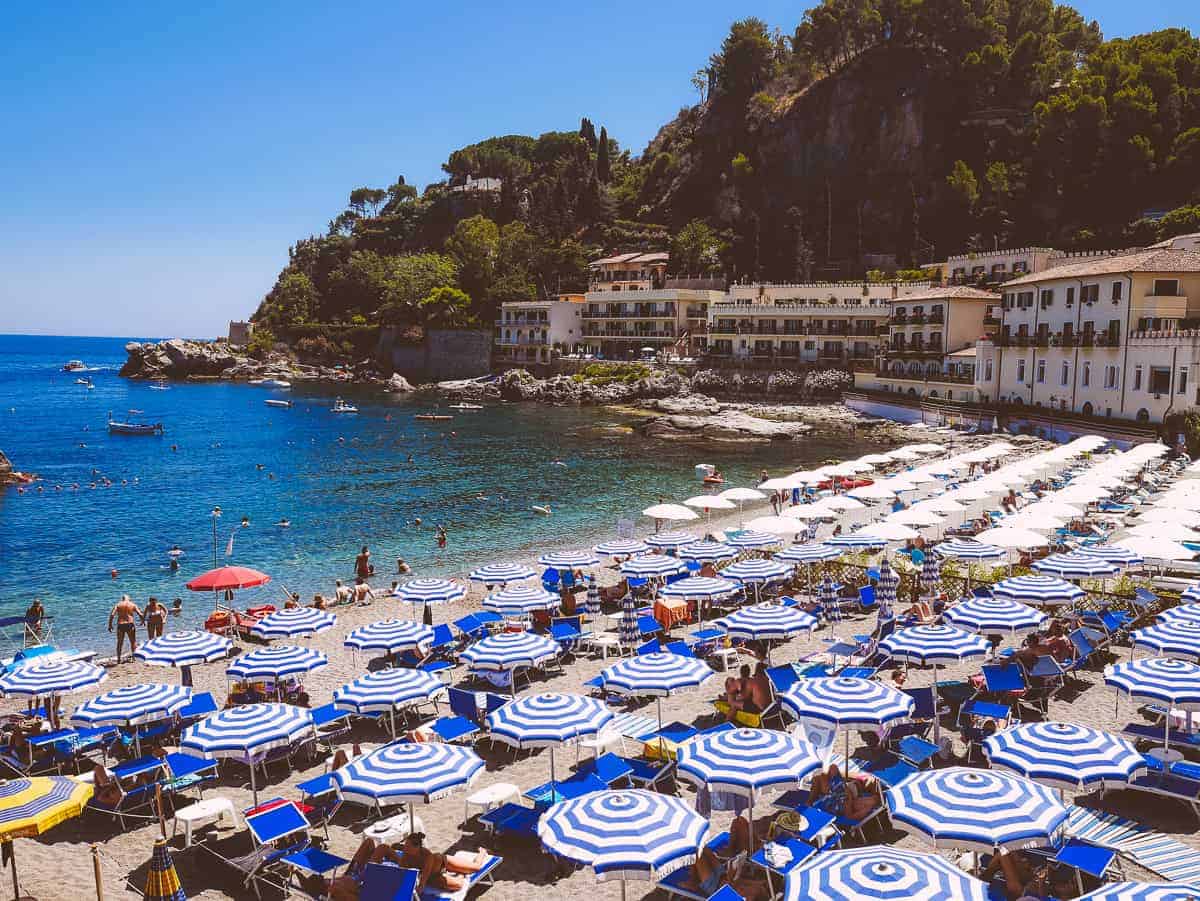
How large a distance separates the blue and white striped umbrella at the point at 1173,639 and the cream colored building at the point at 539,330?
94.8 m

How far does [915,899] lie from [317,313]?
146785 mm

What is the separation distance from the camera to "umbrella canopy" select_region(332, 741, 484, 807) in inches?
388

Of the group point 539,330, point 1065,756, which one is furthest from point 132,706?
point 539,330

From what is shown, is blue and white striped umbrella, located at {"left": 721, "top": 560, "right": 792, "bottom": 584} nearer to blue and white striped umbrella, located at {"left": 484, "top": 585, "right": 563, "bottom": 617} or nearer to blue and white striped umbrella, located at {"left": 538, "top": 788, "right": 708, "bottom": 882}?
blue and white striped umbrella, located at {"left": 484, "top": 585, "right": 563, "bottom": 617}

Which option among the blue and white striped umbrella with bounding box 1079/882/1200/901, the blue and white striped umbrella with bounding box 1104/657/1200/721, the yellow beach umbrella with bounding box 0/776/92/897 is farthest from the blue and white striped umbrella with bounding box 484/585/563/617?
the blue and white striped umbrella with bounding box 1079/882/1200/901

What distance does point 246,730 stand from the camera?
1187 cm

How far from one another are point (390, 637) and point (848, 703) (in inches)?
361

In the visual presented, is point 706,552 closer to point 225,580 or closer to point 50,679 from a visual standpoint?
point 225,580

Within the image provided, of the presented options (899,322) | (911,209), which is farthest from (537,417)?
(911,209)

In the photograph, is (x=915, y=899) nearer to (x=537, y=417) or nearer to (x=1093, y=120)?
(x=537, y=417)

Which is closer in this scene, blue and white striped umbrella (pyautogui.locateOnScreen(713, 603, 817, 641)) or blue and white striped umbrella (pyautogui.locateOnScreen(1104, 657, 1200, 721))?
blue and white striped umbrella (pyautogui.locateOnScreen(1104, 657, 1200, 721))

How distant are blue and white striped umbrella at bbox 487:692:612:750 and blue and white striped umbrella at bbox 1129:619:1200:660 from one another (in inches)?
382

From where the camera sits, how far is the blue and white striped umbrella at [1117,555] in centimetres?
1953

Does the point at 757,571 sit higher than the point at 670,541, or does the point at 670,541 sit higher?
the point at 757,571
